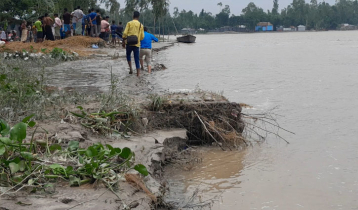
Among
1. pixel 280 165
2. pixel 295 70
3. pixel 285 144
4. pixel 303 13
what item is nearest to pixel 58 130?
pixel 280 165

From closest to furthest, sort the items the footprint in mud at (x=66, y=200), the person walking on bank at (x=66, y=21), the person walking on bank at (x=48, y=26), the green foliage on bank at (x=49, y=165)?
the footprint in mud at (x=66, y=200), the green foliage on bank at (x=49, y=165), the person walking on bank at (x=48, y=26), the person walking on bank at (x=66, y=21)

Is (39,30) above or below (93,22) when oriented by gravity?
below

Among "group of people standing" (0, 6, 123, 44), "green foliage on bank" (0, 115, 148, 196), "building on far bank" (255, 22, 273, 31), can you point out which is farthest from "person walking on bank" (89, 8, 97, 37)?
"building on far bank" (255, 22, 273, 31)

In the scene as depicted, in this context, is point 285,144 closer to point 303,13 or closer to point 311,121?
point 311,121

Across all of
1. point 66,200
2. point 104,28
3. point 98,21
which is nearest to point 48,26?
point 98,21

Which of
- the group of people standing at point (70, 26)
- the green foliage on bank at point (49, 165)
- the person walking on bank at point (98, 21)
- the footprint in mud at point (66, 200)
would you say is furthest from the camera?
the person walking on bank at point (98, 21)

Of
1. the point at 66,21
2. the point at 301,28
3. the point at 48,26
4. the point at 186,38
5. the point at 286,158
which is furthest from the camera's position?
A: the point at 301,28

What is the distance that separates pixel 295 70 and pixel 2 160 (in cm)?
1732

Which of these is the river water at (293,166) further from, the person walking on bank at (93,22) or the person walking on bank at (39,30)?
the person walking on bank at (93,22)

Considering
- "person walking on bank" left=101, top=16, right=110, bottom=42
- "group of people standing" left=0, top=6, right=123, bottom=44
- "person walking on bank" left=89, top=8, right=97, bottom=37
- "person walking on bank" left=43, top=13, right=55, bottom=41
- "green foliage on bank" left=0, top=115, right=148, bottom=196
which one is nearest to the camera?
"green foliage on bank" left=0, top=115, right=148, bottom=196

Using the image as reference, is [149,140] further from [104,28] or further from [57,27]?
[57,27]

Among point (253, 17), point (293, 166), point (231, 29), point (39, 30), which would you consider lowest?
point (293, 166)

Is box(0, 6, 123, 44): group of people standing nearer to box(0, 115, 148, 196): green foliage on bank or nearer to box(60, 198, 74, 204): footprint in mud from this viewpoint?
box(0, 115, 148, 196): green foliage on bank

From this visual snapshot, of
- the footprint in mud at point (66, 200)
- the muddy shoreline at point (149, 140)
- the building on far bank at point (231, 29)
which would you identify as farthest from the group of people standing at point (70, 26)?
the building on far bank at point (231, 29)
